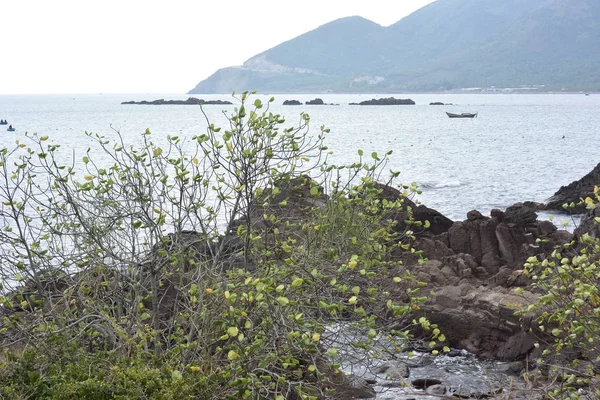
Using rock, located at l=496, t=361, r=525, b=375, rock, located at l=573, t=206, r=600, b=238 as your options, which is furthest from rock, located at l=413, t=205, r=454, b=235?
rock, located at l=496, t=361, r=525, b=375

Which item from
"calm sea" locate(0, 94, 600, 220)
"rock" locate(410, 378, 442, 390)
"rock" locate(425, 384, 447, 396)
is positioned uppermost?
"rock" locate(425, 384, 447, 396)

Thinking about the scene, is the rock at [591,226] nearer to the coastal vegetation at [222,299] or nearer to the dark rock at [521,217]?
the coastal vegetation at [222,299]

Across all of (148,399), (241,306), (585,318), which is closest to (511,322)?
(585,318)

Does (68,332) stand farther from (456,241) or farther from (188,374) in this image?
(456,241)

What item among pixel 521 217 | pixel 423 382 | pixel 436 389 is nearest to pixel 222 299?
pixel 436 389

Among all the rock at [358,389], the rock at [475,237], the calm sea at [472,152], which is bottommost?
the calm sea at [472,152]

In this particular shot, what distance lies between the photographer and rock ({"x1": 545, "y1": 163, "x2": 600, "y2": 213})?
3031 cm

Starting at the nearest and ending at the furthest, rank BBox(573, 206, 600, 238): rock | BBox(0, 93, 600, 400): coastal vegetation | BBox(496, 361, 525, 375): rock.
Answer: BBox(0, 93, 600, 400): coastal vegetation → BBox(496, 361, 525, 375): rock → BBox(573, 206, 600, 238): rock

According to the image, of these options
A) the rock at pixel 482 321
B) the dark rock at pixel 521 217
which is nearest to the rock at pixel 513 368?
the rock at pixel 482 321

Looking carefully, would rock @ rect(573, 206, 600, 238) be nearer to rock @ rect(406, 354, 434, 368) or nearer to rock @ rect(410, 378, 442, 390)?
rock @ rect(406, 354, 434, 368)

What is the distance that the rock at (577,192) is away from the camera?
30.3 m

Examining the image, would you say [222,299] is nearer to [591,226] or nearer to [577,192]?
[591,226]

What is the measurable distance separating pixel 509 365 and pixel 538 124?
369 ft

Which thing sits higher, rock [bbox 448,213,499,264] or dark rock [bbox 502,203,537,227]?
dark rock [bbox 502,203,537,227]
